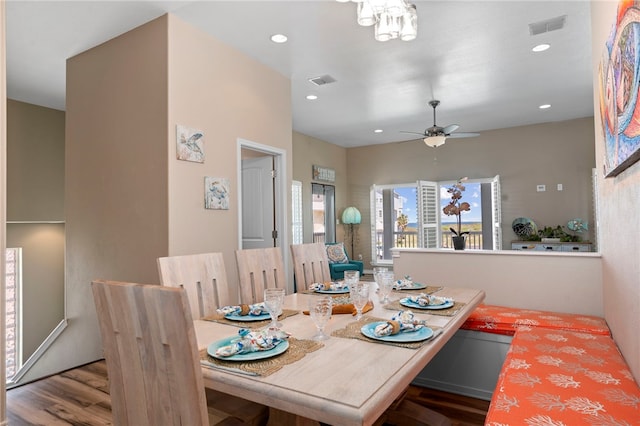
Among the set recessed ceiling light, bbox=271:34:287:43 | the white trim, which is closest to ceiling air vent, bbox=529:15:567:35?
recessed ceiling light, bbox=271:34:287:43

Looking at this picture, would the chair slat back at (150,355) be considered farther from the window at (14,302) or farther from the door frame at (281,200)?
the window at (14,302)

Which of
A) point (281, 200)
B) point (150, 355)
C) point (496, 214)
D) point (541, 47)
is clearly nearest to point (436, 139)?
point (541, 47)

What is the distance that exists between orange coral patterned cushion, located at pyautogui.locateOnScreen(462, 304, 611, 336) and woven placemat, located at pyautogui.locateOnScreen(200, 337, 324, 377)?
166 cm

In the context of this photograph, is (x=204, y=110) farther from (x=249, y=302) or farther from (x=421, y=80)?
(x=421, y=80)

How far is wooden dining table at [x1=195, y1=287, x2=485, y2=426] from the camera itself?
971mm

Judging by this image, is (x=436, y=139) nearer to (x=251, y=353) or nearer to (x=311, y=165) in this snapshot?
(x=311, y=165)

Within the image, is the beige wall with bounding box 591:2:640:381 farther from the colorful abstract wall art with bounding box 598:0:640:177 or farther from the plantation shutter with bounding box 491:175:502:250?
the plantation shutter with bounding box 491:175:502:250

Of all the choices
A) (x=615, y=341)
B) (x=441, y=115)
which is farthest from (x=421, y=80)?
(x=615, y=341)

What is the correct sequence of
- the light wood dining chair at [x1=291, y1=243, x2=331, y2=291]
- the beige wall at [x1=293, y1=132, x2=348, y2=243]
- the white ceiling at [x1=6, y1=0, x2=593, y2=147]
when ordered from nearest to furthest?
the light wood dining chair at [x1=291, y1=243, x2=331, y2=291] → the white ceiling at [x1=6, y1=0, x2=593, y2=147] → the beige wall at [x1=293, y1=132, x2=348, y2=243]

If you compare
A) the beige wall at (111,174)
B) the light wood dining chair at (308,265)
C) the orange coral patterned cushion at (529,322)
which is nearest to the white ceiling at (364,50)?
the beige wall at (111,174)

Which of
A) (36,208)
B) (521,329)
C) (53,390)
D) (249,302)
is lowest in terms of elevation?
(53,390)

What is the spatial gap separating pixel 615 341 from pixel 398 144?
626 cm

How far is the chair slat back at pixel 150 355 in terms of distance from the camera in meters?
0.92

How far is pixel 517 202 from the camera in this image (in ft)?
22.5
